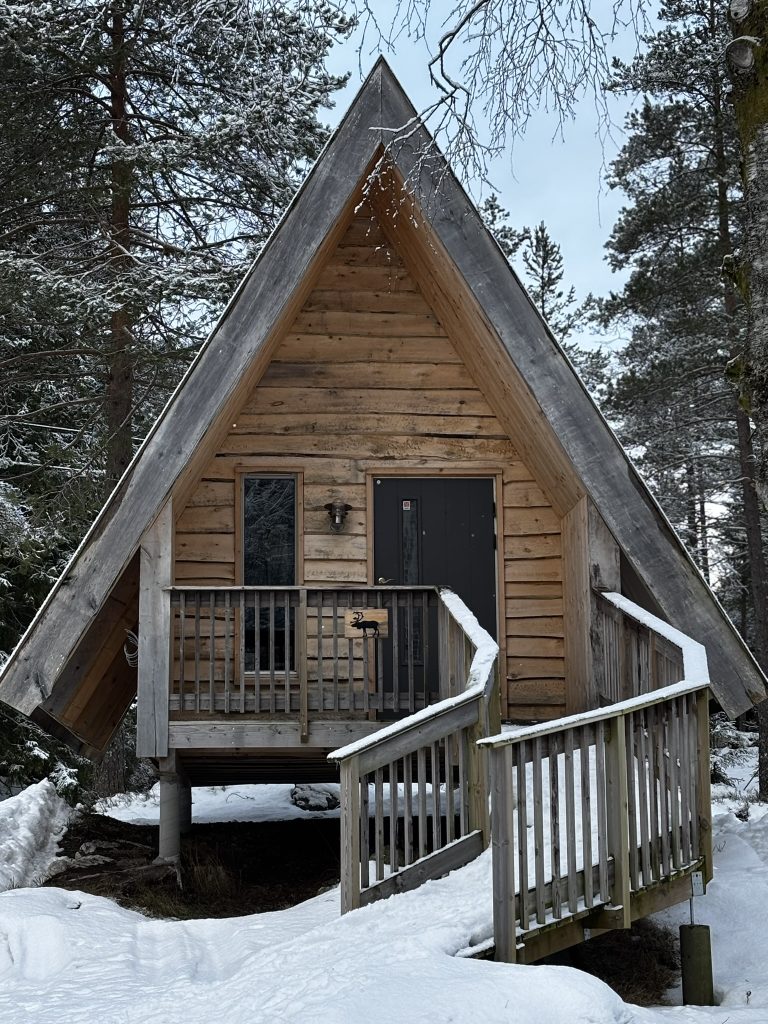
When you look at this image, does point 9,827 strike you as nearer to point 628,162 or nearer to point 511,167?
point 511,167

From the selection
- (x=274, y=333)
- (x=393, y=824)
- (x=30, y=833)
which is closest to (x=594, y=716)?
(x=393, y=824)

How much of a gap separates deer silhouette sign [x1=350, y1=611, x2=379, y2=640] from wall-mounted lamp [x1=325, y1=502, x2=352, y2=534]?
141cm

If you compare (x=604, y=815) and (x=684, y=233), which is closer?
(x=604, y=815)

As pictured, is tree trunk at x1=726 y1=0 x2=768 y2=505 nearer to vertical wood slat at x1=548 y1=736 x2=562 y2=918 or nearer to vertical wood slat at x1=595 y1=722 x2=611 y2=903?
vertical wood slat at x1=595 y1=722 x2=611 y2=903

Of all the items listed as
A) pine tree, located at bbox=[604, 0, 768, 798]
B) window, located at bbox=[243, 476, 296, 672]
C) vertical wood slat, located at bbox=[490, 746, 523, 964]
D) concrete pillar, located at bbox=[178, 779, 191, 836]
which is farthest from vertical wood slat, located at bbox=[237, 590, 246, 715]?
pine tree, located at bbox=[604, 0, 768, 798]

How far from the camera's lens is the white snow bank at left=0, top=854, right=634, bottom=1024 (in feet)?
12.5

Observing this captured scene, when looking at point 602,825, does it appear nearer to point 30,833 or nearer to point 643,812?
point 643,812

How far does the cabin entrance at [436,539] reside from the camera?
31.4 feet

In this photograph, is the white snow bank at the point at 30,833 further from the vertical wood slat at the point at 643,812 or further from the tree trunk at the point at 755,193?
the tree trunk at the point at 755,193

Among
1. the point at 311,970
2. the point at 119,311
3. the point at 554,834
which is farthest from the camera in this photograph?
the point at 119,311

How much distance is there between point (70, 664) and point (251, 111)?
7.73 m

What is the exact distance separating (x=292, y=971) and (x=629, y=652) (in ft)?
13.3

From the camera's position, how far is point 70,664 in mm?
8172

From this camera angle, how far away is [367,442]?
9547mm
